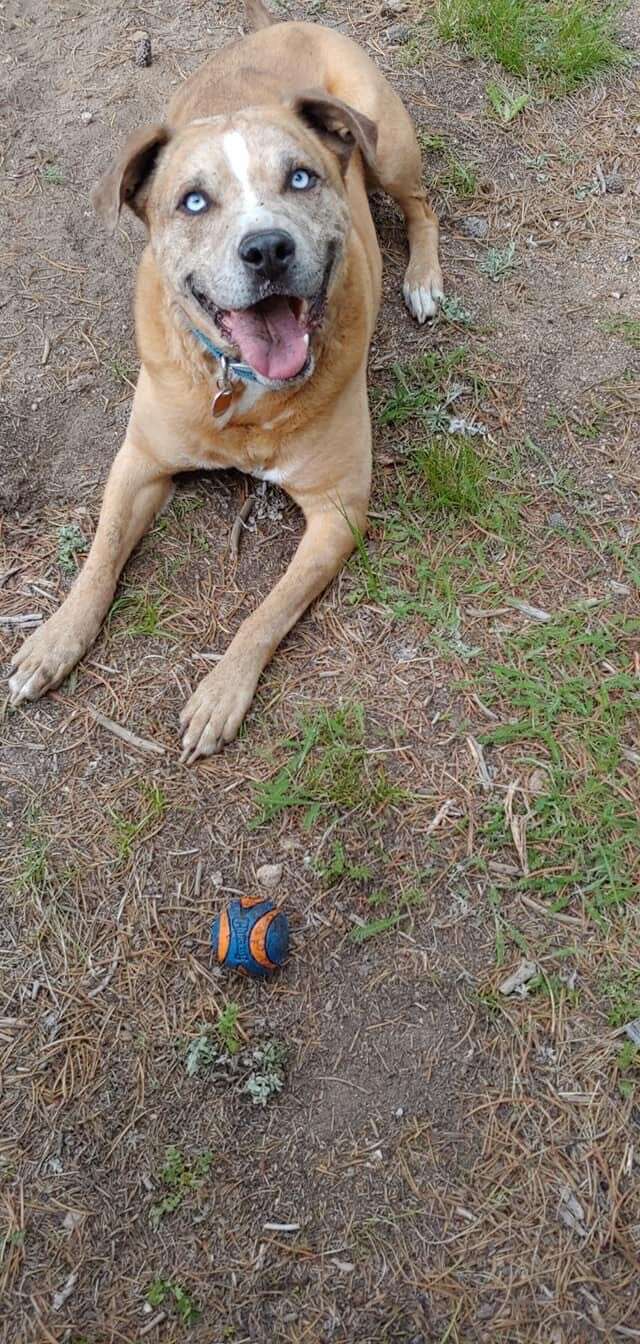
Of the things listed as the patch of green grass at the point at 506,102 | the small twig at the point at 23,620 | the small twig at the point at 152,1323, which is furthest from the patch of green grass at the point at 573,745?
the patch of green grass at the point at 506,102

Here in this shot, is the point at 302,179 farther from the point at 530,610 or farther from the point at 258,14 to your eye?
the point at 258,14

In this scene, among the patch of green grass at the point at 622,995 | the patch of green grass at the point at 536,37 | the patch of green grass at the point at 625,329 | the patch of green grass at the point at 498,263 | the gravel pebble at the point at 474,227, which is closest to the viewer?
the patch of green grass at the point at 622,995

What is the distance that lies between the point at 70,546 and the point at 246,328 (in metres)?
1.05

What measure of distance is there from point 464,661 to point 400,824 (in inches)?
24.5

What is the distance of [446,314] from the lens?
13.5 feet

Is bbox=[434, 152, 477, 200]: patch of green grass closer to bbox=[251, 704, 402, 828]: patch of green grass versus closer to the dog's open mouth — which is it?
the dog's open mouth

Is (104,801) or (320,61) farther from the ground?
(320,61)

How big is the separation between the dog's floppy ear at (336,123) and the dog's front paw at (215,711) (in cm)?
163

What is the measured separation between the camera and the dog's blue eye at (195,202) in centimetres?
281

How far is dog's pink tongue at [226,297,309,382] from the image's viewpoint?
2.91m

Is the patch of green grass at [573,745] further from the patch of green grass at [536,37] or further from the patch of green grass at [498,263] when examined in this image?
the patch of green grass at [536,37]

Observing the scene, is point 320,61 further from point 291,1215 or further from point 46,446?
point 291,1215

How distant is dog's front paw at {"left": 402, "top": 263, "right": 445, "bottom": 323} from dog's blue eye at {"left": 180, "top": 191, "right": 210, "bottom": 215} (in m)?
1.48

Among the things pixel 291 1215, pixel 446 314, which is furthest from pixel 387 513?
pixel 291 1215
